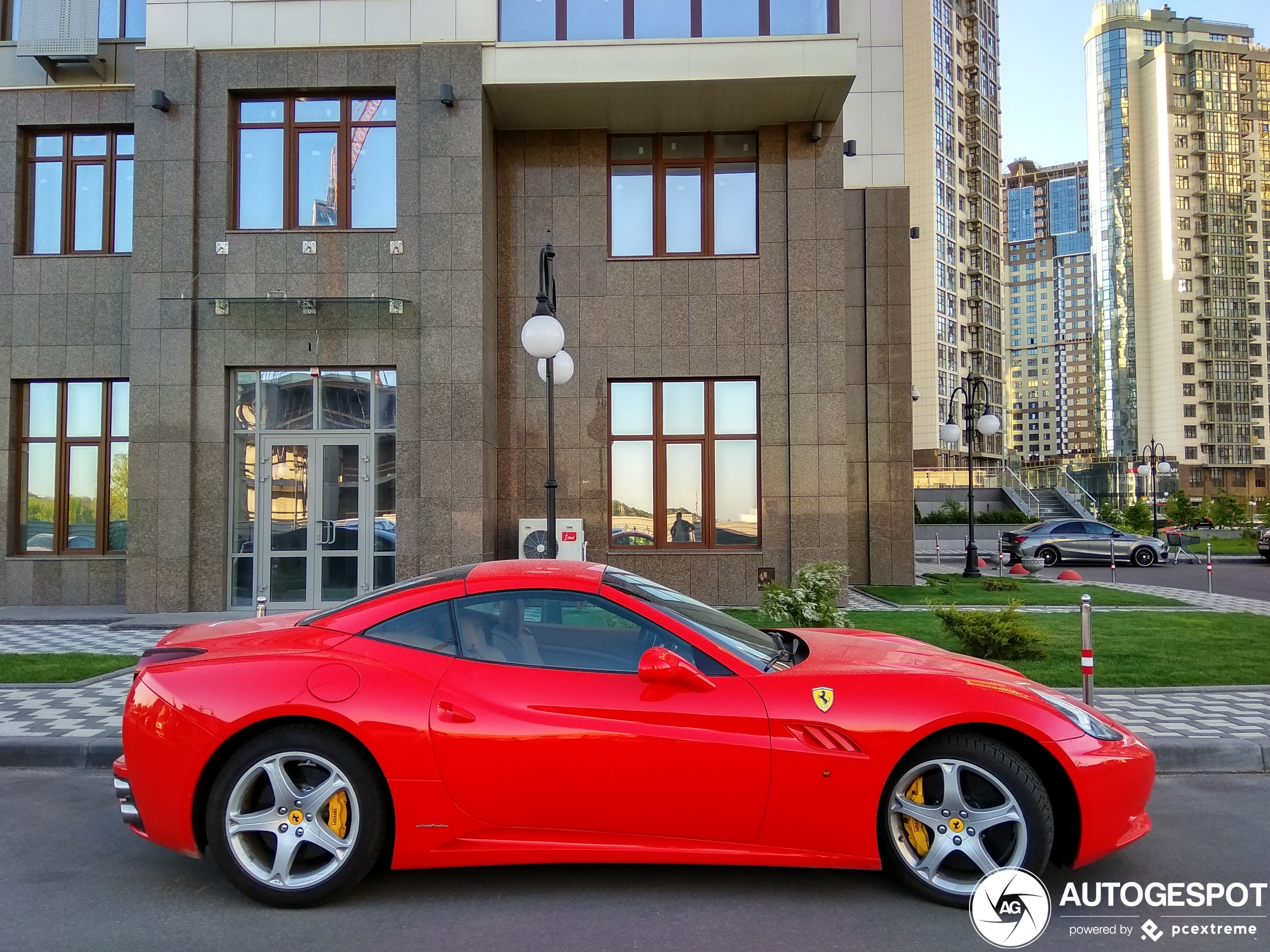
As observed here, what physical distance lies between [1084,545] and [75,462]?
2684 cm

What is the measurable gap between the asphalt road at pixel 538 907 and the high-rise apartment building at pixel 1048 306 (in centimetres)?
15323

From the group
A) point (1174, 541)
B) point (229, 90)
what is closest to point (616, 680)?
point (229, 90)

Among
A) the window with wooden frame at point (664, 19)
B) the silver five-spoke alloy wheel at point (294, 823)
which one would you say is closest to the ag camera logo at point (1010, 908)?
the silver five-spoke alloy wheel at point (294, 823)

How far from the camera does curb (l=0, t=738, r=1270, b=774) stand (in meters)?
5.69

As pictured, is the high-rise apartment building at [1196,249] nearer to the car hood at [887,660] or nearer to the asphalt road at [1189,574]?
the asphalt road at [1189,574]

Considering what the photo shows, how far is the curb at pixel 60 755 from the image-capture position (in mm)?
5918

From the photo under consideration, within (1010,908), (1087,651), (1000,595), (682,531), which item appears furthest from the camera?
(1000,595)

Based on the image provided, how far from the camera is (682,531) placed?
14.3 m

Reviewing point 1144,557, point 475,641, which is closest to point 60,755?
point 475,641

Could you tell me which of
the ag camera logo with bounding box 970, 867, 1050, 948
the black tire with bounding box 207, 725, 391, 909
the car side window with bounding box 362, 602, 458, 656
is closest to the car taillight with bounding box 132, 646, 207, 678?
the black tire with bounding box 207, 725, 391, 909

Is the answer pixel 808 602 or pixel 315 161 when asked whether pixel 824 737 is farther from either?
pixel 315 161

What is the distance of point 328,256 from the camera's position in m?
13.4

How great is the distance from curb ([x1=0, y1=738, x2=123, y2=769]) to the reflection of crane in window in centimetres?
974

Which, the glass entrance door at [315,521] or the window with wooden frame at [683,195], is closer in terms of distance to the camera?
the glass entrance door at [315,521]
